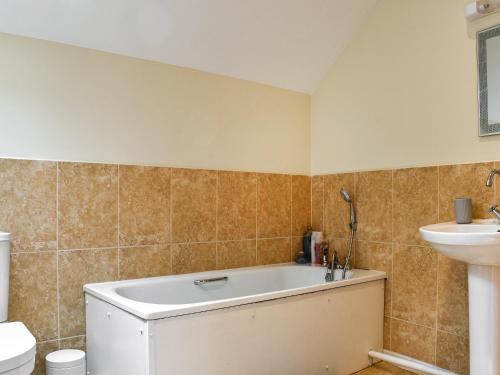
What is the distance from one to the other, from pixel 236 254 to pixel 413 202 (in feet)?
4.07

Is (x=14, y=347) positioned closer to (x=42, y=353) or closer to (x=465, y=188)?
(x=42, y=353)

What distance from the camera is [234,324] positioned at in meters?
1.93

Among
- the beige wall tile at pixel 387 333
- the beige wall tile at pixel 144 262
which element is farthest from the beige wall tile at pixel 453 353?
the beige wall tile at pixel 144 262

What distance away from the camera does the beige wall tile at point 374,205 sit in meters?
2.78

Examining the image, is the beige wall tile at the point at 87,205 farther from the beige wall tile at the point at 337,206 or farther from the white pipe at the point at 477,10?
the white pipe at the point at 477,10

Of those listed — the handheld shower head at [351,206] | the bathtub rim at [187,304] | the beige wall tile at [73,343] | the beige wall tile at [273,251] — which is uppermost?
the handheld shower head at [351,206]

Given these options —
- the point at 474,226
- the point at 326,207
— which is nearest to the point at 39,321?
the point at 326,207

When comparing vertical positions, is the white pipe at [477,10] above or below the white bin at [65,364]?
above

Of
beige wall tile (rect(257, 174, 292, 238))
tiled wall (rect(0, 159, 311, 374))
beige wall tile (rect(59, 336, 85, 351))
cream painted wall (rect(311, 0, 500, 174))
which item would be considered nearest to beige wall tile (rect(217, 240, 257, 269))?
tiled wall (rect(0, 159, 311, 374))

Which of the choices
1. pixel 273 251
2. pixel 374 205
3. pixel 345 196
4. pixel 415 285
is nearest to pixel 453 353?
pixel 415 285

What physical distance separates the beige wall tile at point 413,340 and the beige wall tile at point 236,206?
115cm

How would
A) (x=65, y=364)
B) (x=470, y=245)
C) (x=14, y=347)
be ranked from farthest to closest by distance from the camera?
(x=65, y=364) → (x=470, y=245) → (x=14, y=347)

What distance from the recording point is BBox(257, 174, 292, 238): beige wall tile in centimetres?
311

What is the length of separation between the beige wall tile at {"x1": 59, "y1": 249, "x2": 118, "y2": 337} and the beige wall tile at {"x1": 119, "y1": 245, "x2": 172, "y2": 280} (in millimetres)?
124
